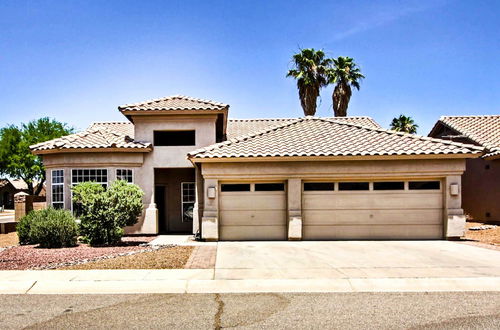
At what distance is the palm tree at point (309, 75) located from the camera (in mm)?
38906

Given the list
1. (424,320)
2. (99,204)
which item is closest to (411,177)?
(424,320)

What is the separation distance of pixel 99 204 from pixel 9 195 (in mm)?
60050

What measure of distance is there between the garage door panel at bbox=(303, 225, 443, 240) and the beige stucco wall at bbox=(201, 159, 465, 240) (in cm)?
51

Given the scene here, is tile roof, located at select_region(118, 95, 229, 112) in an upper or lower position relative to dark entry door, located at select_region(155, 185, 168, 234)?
upper

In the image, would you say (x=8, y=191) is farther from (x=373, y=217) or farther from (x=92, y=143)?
(x=373, y=217)

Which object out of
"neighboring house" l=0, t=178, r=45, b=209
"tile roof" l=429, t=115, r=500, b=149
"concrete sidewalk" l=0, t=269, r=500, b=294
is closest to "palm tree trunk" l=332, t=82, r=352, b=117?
"tile roof" l=429, t=115, r=500, b=149

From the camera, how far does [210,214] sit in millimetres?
15359

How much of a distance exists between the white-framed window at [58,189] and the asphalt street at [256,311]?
432 inches

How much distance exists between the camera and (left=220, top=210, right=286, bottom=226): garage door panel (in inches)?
615

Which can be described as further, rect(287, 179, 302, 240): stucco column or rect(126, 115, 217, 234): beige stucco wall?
rect(126, 115, 217, 234): beige stucco wall

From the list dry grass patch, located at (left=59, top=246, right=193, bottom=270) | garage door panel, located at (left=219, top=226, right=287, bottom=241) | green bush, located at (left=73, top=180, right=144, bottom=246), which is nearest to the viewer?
dry grass patch, located at (left=59, top=246, right=193, bottom=270)

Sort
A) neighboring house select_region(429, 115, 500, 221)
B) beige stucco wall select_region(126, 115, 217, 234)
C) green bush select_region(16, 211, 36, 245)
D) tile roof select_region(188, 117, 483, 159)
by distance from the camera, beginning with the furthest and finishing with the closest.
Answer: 1. neighboring house select_region(429, 115, 500, 221)
2. beige stucco wall select_region(126, 115, 217, 234)
3. tile roof select_region(188, 117, 483, 159)
4. green bush select_region(16, 211, 36, 245)

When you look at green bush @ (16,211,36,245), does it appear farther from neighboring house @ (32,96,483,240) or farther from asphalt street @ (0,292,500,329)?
asphalt street @ (0,292,500,329)

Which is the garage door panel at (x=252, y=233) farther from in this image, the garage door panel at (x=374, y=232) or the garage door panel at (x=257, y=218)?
the garage door panel at (x=374, y=232)
